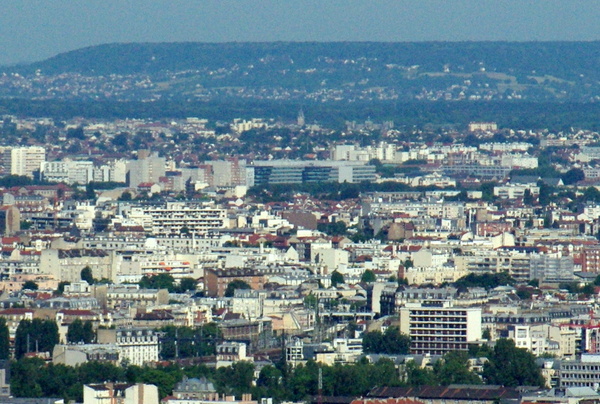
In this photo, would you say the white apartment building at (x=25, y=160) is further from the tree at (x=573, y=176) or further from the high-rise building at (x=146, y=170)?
the tree at (x=573, y=176)

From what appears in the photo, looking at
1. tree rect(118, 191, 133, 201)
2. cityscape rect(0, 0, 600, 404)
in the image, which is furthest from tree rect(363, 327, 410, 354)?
tree rect(118, 191, 133, 201)

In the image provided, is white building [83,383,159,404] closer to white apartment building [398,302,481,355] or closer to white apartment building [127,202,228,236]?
white apartment building [398,302,481,355]

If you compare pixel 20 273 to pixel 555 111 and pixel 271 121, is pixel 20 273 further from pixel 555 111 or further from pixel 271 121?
pixel 555 111

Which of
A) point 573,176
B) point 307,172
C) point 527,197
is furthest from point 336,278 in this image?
point 573,176

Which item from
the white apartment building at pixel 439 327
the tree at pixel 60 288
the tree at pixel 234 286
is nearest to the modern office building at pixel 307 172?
the tree at pixel 60 288

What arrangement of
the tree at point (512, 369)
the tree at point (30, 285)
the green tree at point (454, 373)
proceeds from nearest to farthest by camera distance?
the green tree at point (454, 373) < the tree at point (512, 369) < the tree at point (30, 285)

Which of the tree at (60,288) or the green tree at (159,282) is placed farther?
the green tree at (159,282)

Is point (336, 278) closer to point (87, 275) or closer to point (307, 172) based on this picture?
point (87, 275)
